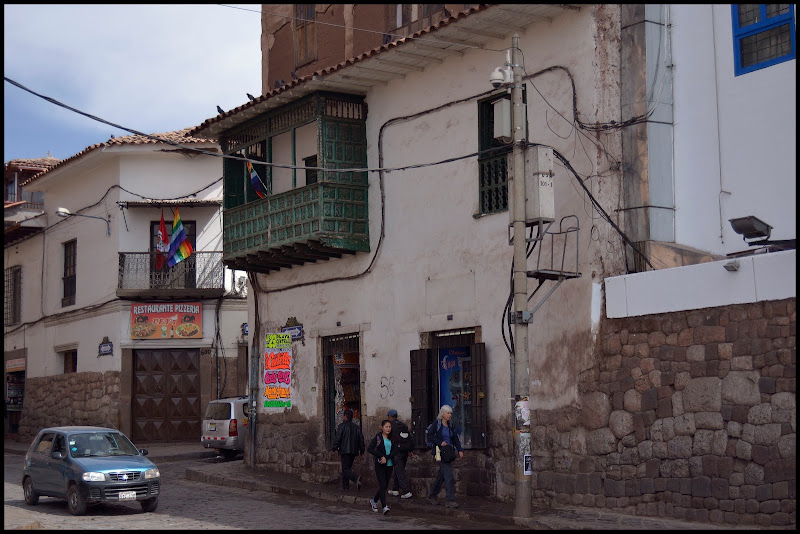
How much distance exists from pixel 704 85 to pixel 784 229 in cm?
255

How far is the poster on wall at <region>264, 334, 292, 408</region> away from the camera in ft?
68.7

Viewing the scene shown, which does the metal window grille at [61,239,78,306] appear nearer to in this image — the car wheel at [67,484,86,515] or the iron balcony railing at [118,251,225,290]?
the iron balcony railing at [118,251,225,290]

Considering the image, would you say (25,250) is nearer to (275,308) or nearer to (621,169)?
(275,308)

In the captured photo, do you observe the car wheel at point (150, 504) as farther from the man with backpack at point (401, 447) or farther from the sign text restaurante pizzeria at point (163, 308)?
the sign text restaurante pizzeria at point (163, 308)

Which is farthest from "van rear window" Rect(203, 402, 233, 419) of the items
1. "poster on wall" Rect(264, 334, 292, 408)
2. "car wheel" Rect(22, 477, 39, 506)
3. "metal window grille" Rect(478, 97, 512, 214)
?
"metal window grille" Rect(478, 97, 512, 214)

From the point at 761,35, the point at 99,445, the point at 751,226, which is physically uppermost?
the point at 761,35

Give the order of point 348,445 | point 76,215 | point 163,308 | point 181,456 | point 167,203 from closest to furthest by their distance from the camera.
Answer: point 348,445
point 181,456
point 167,203
point 163,308
point 76,215

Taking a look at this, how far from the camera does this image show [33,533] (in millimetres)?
12547

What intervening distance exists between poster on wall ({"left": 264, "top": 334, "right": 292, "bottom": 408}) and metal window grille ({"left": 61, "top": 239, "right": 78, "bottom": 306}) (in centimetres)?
1162

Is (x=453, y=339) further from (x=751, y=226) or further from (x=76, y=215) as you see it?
(x=76, y=215)

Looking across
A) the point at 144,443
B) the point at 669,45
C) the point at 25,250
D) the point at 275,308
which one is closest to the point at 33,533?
the point at 275,308

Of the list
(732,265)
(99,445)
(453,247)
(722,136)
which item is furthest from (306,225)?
(732,265)

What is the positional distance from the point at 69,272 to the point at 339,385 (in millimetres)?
14703

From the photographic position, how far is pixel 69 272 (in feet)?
103
